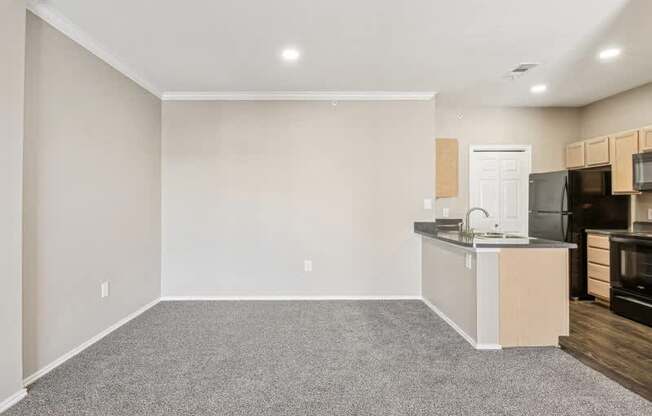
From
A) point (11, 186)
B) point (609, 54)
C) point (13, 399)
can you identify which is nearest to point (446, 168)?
point (609, 54)

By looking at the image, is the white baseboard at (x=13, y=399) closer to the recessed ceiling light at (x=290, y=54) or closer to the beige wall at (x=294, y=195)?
the beige wall at (x=294, y=195)

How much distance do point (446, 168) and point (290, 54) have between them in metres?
2.55

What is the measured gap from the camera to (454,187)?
4641 millimetres

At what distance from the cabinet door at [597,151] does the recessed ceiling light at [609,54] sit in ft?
4.22

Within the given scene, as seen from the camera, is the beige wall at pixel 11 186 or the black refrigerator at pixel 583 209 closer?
the beige wall at pixel 11 186

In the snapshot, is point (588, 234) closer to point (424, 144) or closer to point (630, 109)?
point (630, 109)

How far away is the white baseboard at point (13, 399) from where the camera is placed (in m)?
1.99

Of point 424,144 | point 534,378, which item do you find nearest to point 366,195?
point 424,144

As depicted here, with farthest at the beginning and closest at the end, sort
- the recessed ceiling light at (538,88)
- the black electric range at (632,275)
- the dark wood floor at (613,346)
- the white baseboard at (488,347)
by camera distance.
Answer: the recessed ceiling light at (538,88) → the black electric range at (632,275) → the white baseboard at (488,347) → the dark wood floor at (613,346)

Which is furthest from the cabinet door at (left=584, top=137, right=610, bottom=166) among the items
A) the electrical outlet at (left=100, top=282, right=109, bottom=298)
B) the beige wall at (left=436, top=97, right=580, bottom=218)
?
the electrical outlet at (left=100, top=282, right=109, bottom=298)

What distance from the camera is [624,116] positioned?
4457mm

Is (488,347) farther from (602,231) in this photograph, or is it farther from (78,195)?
(78,195)

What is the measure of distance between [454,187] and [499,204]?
0.95 meters

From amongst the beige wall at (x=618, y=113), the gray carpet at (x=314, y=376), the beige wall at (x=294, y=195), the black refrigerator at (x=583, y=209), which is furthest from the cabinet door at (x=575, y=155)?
the gray carpet at (x=314, y=376)
